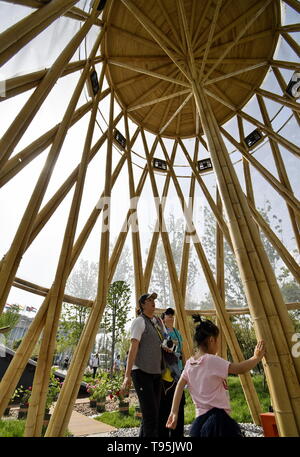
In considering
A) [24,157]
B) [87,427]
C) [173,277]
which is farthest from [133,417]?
[24,157]

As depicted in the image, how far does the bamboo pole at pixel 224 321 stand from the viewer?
274 inches

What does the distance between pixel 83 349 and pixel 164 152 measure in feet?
25.4

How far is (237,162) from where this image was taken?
10273 millimetres

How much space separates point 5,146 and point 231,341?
7.33 meters

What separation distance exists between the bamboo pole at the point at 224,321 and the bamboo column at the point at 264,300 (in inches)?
201

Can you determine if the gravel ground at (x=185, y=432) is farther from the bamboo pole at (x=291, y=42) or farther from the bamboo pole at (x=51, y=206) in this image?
the bamboo pole at (x=291, y=42)

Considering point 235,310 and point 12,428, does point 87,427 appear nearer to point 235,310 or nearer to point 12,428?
point 12,428

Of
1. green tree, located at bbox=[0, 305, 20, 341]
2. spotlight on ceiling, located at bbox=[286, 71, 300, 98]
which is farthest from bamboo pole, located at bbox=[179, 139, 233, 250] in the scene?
green tree, located at bbox=[0, 305, 20, 341]

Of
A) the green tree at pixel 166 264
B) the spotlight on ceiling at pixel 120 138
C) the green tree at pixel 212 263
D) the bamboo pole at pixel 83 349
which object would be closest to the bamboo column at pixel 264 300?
the bamboo pole at pixel 83 349

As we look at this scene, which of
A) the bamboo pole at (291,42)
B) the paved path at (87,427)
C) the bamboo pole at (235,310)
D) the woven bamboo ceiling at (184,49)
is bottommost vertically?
the paved path at (87,427)

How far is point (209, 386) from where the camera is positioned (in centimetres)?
192

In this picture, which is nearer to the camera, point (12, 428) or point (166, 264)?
point (12, 428)

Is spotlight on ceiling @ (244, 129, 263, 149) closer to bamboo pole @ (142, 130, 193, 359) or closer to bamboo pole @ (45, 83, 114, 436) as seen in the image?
bamboo pole @ (142, 130, 193, 359)

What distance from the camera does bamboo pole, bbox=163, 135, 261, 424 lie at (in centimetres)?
696
